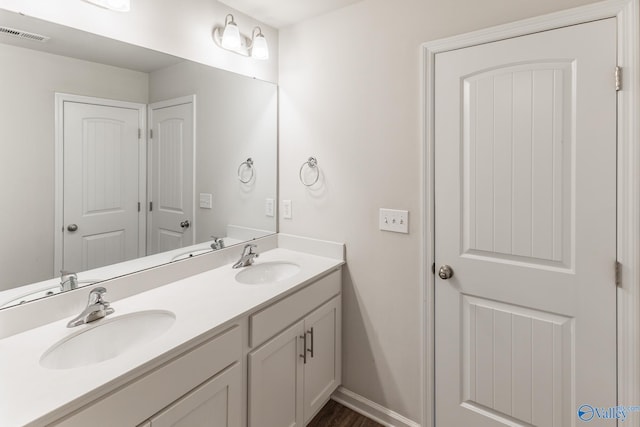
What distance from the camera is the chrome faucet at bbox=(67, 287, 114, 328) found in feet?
3.96

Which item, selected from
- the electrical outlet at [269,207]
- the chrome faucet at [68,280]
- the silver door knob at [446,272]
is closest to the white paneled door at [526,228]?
the silver door knob at [446,272]

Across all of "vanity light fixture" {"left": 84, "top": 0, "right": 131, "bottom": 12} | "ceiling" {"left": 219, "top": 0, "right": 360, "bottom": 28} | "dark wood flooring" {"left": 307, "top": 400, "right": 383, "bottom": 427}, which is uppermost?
"ceiling" {"left": 219, "top": 0, "right": 360, "bottom": 28}

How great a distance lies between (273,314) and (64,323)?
0.79m

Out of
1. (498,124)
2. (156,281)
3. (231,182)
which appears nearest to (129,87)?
(231,182)

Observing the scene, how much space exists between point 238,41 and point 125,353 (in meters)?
1.60

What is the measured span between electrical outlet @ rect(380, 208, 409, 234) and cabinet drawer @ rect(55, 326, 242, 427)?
0.95 meters

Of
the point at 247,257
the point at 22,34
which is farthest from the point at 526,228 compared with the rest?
the point at 22,34

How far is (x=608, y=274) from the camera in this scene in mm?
1270

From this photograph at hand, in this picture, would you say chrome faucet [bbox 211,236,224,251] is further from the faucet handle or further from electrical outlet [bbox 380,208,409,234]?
electrical outlet [bbox 380,208,409,234]

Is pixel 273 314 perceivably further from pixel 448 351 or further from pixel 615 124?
pixel 615 124

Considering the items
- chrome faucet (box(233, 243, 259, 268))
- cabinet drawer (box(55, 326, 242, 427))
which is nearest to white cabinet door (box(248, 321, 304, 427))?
cabinet drawer (box(55, 326, 242, 427))

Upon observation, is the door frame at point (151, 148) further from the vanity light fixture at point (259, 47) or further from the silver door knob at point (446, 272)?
the silver door knob at point (446, 272)

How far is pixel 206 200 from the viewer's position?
188 cm

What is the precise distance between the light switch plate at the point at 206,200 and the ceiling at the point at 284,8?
3.57ft
